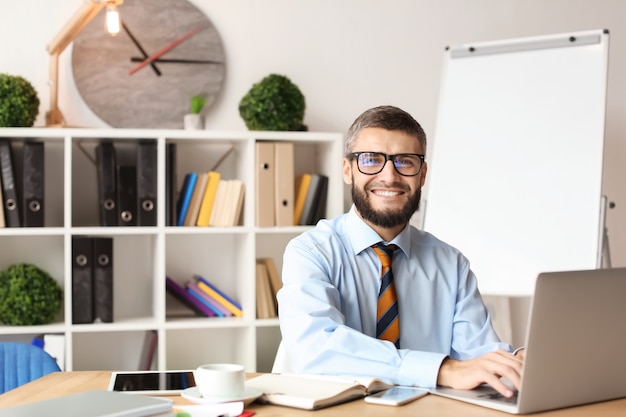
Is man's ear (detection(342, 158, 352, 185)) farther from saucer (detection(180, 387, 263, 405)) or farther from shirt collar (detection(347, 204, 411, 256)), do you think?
saucer (detection(180, 387, 263, 405))

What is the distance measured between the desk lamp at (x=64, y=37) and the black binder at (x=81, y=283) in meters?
0.47

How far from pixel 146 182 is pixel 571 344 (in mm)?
2180

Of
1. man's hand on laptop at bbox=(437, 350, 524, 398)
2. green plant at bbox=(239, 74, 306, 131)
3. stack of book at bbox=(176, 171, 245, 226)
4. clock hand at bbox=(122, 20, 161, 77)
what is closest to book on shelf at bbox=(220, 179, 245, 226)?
stack of book at bbox=(176, 171, 245, 226)

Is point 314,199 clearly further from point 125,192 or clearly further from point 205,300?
point 125,192

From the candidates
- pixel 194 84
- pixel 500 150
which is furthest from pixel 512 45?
pixel 194 84

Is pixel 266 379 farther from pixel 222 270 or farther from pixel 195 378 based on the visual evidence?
pixel 222 270

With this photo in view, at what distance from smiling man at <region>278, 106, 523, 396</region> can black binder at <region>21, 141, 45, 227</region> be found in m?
1.56

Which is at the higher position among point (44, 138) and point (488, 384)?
point (44, 138)

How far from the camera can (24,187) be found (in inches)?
127

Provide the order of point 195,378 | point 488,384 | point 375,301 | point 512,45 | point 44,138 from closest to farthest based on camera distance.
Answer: point 488,384 → point 195,378 → point 375,301 → point 44,138 → point 512,45

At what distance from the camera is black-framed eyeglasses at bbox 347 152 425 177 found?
6.33 ft

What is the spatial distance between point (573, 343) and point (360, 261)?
0.67 meters

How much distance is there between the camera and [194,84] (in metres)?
3.59

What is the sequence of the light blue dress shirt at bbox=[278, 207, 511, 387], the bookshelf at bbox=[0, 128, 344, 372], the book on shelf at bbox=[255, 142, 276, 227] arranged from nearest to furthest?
the light blue dress shirt at bbox=[278, 207, 511, 387], the bookshelf at bbox=[0, 128, 344, 372], the book on shelf at bbox=[255, 142, 276, 227]
